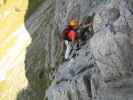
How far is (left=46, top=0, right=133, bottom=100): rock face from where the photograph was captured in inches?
547

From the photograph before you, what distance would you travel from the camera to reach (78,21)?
2147 cm

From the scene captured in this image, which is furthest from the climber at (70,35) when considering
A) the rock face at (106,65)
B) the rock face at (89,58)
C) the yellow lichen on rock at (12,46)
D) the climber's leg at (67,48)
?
the yellow lichen on rock at (12,46)

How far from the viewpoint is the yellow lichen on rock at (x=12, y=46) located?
25.0 meters

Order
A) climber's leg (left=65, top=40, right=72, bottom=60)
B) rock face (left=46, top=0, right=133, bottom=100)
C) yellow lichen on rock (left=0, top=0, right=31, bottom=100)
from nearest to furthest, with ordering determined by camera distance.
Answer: rock face (left=46, top=0, right=133, bottom=100)
climber's leg (left=65, top=40, right=72, bottom=60)
yellow lichen on rock (left=0, top=0, right=31, bottom=100)

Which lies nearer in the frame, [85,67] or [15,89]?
[85,67]

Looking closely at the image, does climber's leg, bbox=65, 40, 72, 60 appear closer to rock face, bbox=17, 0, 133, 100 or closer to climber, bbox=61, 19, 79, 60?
climber, bbox=61, 19, 79, 60

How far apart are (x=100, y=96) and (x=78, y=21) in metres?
7.55

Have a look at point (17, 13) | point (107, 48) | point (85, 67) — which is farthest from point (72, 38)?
point (17, 13)

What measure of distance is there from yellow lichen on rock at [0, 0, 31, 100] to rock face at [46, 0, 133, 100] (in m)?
7.31

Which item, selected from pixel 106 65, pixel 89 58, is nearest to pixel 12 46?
pixel 89 58

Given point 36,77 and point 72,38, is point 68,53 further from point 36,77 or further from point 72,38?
point 36,77

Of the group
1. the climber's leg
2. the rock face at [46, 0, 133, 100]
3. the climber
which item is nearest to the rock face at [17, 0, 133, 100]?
the rock face at [46, 0, 133, 100]

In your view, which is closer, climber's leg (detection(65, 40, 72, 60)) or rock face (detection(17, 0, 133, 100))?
rock face (detection(17, 0, 133, 100))

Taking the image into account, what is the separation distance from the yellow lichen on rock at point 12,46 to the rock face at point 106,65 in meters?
7.31
